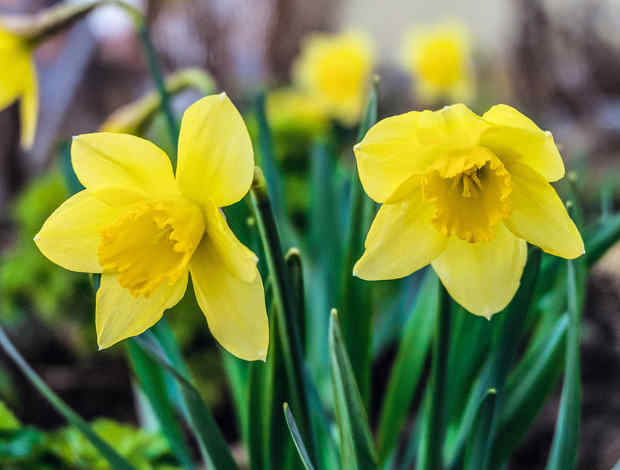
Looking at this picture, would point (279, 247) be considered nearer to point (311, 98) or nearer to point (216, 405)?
point (216, 405)

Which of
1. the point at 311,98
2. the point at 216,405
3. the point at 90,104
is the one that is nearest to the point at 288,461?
the point at 216,405

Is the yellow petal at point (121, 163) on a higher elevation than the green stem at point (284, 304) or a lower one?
higher

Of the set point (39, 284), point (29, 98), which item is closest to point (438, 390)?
point (29, 98)

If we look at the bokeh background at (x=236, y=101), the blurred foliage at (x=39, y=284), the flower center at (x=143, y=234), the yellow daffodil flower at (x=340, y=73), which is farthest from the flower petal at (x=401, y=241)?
the yellow daffodil flower at (x=340, y=73)

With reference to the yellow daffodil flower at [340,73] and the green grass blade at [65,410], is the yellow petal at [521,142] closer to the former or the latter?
the green grass blade at [65,410]

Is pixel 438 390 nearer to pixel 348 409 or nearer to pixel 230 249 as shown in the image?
pixel 348 409

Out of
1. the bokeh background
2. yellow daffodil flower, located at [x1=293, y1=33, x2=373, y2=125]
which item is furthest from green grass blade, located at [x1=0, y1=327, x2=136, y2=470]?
yellow daffodil flower, located at [x1=293, y1=33, x2=373, y2=125]
